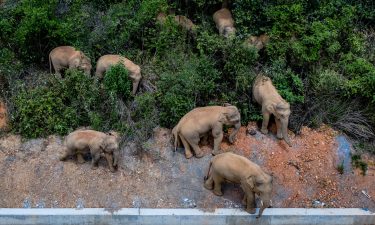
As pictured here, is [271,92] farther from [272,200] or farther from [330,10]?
[330,10]

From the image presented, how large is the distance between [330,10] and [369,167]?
3.92 m

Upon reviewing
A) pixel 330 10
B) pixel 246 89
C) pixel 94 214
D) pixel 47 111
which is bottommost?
pixel 94 214

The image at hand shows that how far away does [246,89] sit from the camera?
11883mm

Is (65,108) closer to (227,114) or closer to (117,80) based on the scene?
(117,80)

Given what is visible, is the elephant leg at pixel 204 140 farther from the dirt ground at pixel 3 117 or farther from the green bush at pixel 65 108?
the dirt ground at pixel 3 117

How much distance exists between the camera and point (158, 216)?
32.5ft

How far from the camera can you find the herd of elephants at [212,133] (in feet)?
31.7

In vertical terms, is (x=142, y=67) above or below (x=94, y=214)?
above

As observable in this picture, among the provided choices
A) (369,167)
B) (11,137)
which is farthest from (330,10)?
(11,137)

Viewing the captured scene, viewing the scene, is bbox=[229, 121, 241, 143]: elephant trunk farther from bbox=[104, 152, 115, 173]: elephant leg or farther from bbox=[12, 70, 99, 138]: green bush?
bbox=[12, 70, 99, 138]: green bush

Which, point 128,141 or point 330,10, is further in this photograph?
point 330,10

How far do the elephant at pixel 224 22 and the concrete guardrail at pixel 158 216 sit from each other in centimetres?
444

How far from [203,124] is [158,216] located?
1970 millimetres

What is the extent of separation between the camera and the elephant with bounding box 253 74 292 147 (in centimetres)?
1101
